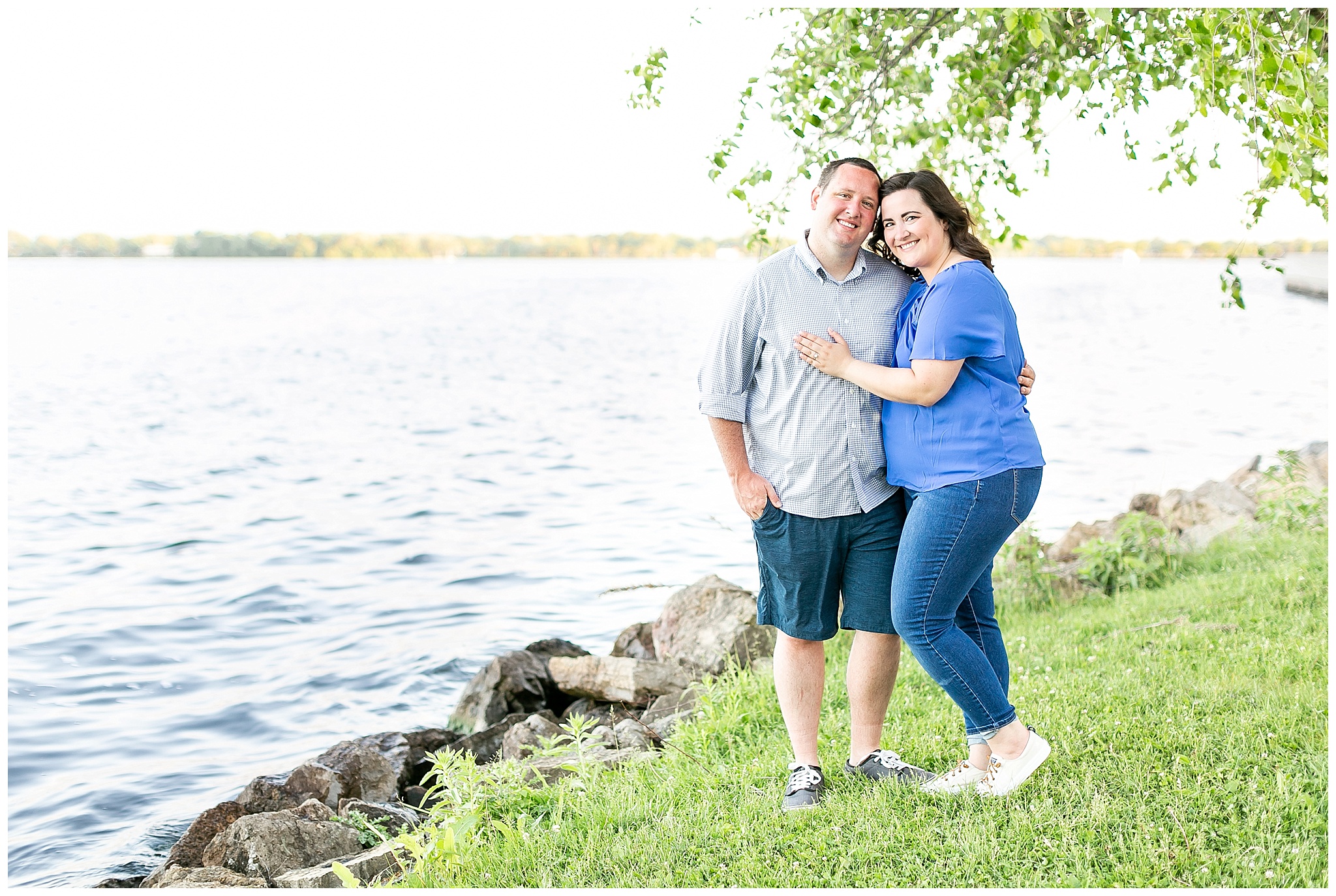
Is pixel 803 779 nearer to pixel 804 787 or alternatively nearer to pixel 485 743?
pixel 804 787

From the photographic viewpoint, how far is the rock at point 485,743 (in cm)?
584

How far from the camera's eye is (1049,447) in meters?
16.8

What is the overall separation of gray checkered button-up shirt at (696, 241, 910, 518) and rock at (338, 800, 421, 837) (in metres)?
2.74

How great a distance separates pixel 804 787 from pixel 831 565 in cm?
81

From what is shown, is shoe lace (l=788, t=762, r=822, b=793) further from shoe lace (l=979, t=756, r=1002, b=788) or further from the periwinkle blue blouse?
the periwinkle blue blouse

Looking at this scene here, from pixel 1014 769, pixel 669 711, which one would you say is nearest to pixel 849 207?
pixel 1014 769

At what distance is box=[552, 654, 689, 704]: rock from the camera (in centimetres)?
618

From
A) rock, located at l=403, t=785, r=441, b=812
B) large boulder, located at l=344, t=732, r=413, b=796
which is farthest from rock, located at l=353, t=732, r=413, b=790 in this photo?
rock, located at l=403, t=785, r=441, b=812

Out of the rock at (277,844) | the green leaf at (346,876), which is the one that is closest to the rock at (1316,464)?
the rock at (277,844)

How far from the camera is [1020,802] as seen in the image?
11.2ft

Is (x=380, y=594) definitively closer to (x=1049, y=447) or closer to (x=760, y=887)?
(x=760, y=887)

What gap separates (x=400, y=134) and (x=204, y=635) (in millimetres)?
49945

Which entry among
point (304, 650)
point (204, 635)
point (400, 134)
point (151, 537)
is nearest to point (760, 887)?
point (304, 650)

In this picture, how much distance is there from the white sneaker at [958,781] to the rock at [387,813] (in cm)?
262
